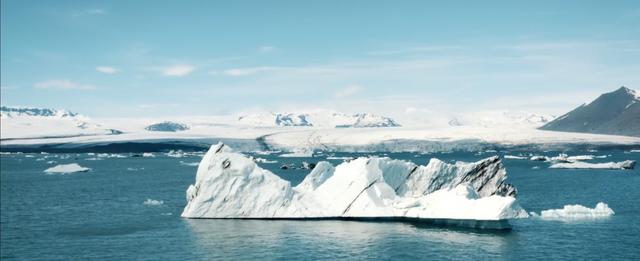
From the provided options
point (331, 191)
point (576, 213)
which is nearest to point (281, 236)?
point (331, 191)

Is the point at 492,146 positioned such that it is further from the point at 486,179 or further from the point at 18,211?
the point at 18,211

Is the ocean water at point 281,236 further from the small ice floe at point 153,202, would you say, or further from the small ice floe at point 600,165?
the small ice floe at point 600,165

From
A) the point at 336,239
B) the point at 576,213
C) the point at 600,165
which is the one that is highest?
the point at 600,165

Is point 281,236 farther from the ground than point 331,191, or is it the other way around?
point 331,191

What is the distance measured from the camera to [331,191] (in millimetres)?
42719

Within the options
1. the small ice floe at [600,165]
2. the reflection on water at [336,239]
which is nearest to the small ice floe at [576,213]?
the reflection on water at [336,239]

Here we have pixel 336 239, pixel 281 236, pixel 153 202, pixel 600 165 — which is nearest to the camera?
pixel 336 239

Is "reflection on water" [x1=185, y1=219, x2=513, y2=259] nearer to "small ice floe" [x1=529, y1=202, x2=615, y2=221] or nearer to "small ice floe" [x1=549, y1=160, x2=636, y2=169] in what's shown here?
"small ice floe" [x1=529, y1=202, x2=615, y2=221]

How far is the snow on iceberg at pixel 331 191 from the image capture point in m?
39.7

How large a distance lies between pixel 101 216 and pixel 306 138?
134 metres

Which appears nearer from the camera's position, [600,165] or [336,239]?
[336,239]

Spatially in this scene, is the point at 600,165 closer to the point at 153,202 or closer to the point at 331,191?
the point at 331,191

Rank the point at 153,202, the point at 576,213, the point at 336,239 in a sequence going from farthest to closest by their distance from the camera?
the point at 153,202 → the point at 576,213 → the point at 336,239

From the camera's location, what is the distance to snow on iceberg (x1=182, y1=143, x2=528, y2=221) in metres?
39.7
